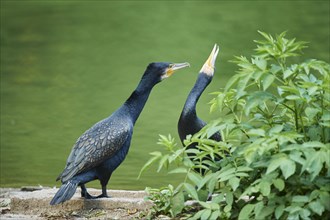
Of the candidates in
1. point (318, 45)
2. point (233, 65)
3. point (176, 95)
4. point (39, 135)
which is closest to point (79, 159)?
point (39, 135)

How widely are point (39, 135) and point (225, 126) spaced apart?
5.24 meters

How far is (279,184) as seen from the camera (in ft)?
16.4

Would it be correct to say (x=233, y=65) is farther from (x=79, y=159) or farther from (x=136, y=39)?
(x=79, y=159)

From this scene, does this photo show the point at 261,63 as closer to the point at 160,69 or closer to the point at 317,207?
the point at 317,207

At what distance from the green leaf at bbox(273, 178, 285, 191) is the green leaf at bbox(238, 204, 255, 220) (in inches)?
8.4

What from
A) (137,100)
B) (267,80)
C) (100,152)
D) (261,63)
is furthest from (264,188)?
(137,100)

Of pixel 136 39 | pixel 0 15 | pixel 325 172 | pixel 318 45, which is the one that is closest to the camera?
pixel 325 172

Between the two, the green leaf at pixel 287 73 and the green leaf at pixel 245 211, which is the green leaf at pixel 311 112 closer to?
the green leaf at pixel 287 73

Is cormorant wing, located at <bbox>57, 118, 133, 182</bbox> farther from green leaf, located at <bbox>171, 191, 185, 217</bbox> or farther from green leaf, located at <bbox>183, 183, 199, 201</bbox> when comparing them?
green leaf, located at <bbox>183, 183, 199, 201</bbox>

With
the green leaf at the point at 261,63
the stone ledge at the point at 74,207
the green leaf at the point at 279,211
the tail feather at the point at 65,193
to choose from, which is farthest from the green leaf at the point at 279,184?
the tail feather at the point at 65,193

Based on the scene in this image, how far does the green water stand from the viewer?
32.0 feet

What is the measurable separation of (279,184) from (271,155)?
174 millimetres

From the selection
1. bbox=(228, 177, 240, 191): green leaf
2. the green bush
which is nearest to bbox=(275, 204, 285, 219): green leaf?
the green bush

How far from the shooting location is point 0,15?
17188 mm
